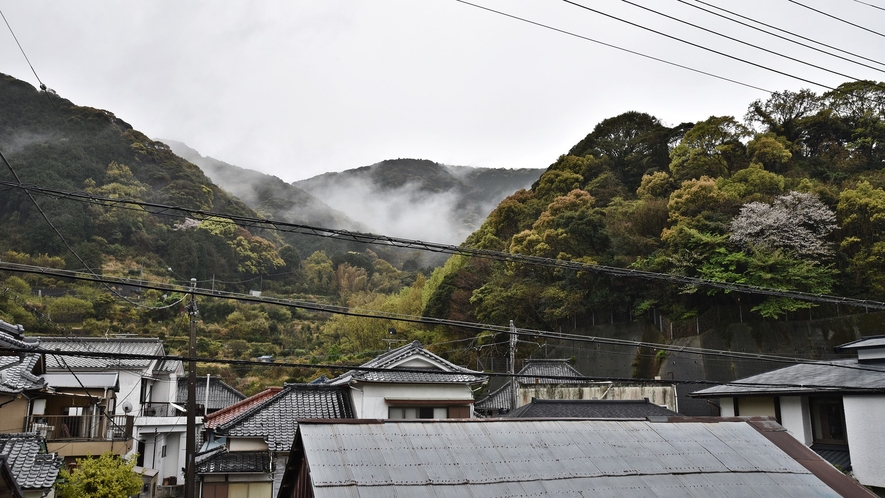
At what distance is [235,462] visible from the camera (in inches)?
776

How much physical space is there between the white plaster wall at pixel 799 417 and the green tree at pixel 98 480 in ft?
65.8

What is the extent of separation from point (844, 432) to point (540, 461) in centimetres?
1332

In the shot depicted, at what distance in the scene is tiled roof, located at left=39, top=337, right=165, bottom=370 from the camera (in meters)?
27.1

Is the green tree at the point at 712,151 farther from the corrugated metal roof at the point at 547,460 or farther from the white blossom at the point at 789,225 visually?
the corrugated metal roof at the point at 547,460

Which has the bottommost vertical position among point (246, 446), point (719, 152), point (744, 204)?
point (246, 446)

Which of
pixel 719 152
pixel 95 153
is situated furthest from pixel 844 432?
pixel 95 153

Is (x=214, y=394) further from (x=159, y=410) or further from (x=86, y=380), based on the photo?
(x=86, y=380)

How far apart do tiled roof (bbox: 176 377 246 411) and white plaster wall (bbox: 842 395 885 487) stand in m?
34.4

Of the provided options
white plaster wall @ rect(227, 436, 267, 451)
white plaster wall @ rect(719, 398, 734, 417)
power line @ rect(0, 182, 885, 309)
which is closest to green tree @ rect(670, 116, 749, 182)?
white plaster wall @ rect(719, 398, 734, 417)

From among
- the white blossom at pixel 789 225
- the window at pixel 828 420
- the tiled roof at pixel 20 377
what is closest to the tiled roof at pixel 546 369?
the white blossom at pixel 789 225

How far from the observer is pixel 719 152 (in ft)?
132

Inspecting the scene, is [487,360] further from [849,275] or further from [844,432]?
[844,432]

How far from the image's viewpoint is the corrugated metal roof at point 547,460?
777 centimetres

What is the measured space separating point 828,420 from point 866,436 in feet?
5.33
